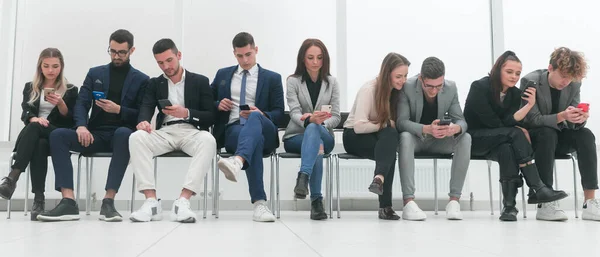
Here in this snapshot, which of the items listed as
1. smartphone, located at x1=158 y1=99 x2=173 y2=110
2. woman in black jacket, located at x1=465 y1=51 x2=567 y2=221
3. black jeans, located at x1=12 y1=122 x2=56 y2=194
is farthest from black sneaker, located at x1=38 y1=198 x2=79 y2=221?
woman in black jacket, located at x1=465 y1=51 x2=567 y2=221

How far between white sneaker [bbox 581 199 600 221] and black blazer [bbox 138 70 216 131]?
206cm

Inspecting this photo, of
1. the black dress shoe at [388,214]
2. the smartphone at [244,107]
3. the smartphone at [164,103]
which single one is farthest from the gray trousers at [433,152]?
the smartphone at [164,103]

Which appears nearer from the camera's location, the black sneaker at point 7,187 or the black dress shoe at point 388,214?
the black sneaker at point 7,187

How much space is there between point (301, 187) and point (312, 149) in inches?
12.2

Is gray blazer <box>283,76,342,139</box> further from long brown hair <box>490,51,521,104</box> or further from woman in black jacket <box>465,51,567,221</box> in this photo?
long brown hair <box>490,51,521,104</box>

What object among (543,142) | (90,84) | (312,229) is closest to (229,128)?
(90,84)

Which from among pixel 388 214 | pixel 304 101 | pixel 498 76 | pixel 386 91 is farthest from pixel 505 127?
pixel 304 101

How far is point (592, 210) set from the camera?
10.3 ft

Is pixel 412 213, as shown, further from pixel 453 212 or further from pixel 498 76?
pixel 498 76

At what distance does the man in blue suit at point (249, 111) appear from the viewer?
3.00 m

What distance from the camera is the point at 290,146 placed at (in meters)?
3.31

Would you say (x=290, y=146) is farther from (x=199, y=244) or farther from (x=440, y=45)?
(x=440, y=45)

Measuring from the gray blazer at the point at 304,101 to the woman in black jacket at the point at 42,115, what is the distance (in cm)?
124

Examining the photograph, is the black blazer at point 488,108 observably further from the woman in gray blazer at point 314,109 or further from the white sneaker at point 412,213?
the woman in gray blazer at point 314,109
